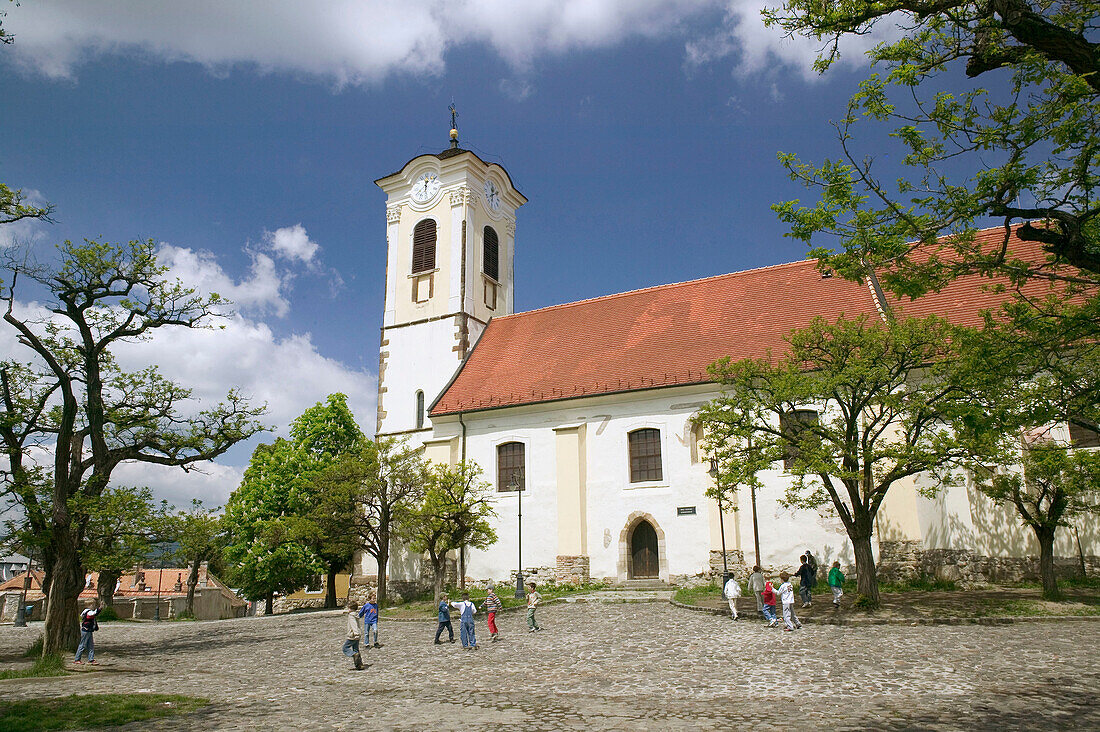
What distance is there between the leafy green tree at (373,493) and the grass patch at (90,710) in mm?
14245

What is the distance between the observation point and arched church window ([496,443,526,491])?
90.2ft

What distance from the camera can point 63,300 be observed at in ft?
56.9

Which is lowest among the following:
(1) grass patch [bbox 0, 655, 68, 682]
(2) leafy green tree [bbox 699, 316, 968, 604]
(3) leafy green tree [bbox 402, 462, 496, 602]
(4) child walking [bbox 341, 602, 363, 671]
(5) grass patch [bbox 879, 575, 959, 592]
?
(1) grass patch [bbox 0, 655, 68, 682]

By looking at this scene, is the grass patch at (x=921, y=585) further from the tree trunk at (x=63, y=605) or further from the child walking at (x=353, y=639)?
the tree trunk at (x=63, y=605)

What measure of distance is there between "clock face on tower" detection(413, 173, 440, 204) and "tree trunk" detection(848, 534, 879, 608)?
24.8m

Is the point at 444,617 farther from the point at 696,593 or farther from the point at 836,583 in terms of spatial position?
the point at 836,583

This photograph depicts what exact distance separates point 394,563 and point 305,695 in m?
18.8

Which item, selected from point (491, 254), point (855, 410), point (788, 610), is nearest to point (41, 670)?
point (788, 610)

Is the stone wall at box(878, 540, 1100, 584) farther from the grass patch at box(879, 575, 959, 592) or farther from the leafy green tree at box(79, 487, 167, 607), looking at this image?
the leafy green tree at box(79, 487, 167, 607)

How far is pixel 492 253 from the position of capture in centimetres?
3506

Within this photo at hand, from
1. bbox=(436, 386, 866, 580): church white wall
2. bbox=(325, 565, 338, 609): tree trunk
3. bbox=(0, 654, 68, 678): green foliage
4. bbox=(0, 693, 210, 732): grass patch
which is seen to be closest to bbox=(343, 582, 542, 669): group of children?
bbox=(0, 693, 210, 732): grass patch

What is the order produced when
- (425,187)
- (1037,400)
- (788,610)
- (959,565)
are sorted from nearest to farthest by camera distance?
1. (1037,400)
2. (788,610)
3. (959,565)
4. (425,187)

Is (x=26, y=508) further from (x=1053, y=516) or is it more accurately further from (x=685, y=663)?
(x=1053, y=516)

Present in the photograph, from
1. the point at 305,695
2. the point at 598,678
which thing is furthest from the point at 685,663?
the point at 305,695
